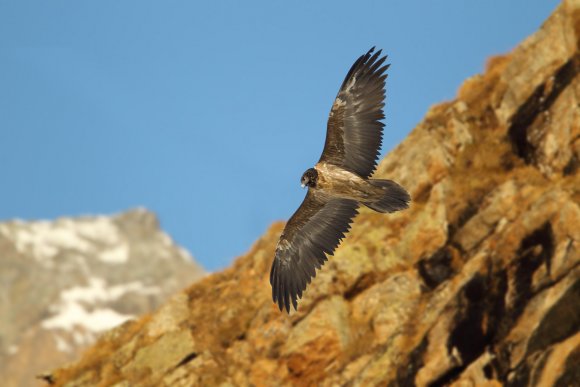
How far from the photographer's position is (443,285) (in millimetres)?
19859

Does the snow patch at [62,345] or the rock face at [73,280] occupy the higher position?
the rock face at [73,280]

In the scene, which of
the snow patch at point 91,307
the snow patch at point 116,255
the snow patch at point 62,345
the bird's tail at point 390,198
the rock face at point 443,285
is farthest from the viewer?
the snow patch at point 116,255

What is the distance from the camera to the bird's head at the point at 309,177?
16.7 m

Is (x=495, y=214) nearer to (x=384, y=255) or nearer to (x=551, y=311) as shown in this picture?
(x=384, y=255)

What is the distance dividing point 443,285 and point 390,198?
15.5 ft

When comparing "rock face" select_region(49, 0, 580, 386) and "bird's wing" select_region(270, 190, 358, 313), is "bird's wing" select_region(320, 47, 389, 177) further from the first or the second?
"rock face" select_region(49, 0, 580, 386)

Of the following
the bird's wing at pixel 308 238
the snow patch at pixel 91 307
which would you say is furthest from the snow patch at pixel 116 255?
the bird's wing at pixel 308 238

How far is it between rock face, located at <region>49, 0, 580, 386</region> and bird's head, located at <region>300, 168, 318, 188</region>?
4303 mm

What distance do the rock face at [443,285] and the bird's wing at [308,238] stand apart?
275 cm

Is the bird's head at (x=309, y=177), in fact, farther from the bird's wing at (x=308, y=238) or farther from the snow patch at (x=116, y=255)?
the snow patch at (x=116, y=255)

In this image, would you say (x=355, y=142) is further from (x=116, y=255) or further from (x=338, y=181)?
(x=116, y=255)

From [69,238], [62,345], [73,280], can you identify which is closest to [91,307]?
[73,280]

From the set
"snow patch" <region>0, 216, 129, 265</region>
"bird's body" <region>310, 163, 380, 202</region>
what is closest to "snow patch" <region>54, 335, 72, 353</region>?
"snow patch" <region>0, 216, 129, 265</region>

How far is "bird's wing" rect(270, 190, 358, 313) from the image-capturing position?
17.8 metres
